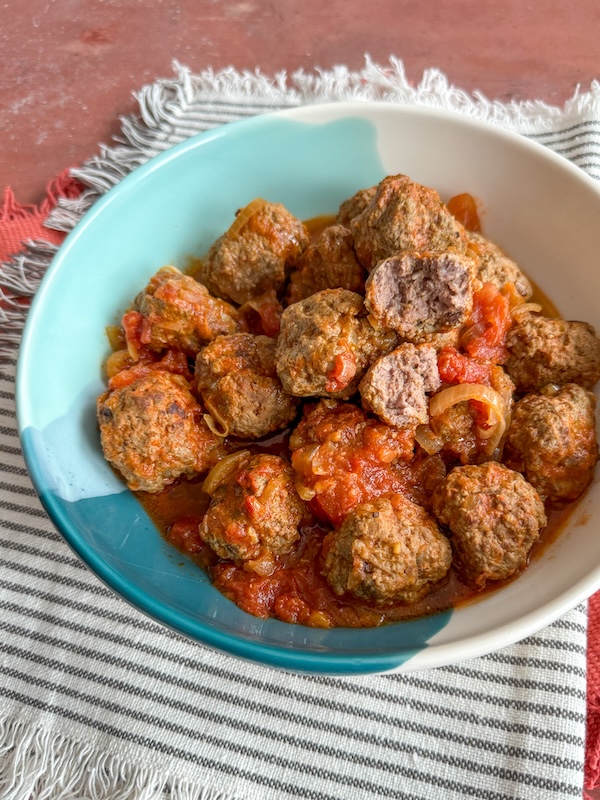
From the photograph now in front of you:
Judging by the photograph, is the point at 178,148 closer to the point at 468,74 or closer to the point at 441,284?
the point at 441,284

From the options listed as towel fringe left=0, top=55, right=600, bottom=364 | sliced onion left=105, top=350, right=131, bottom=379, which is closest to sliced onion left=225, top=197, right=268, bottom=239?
sliced onion left=105, top=350, right=131, bottom=379

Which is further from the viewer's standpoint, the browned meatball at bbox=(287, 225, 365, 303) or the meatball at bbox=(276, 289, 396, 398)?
the browned meatball at bbox=(287, 225, 365, 303)

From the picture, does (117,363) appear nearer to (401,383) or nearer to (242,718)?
(401,383)

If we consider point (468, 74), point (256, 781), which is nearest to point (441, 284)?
point (256, 781)

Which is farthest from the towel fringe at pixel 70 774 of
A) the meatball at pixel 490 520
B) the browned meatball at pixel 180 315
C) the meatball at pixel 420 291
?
the meatball at pixel 420 291

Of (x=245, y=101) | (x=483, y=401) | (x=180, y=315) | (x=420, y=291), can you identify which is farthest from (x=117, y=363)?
(x=245, y=101)

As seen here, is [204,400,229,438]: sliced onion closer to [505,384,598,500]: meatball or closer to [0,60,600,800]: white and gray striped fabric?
[0,60,600,800]: white and gray striped fabric
